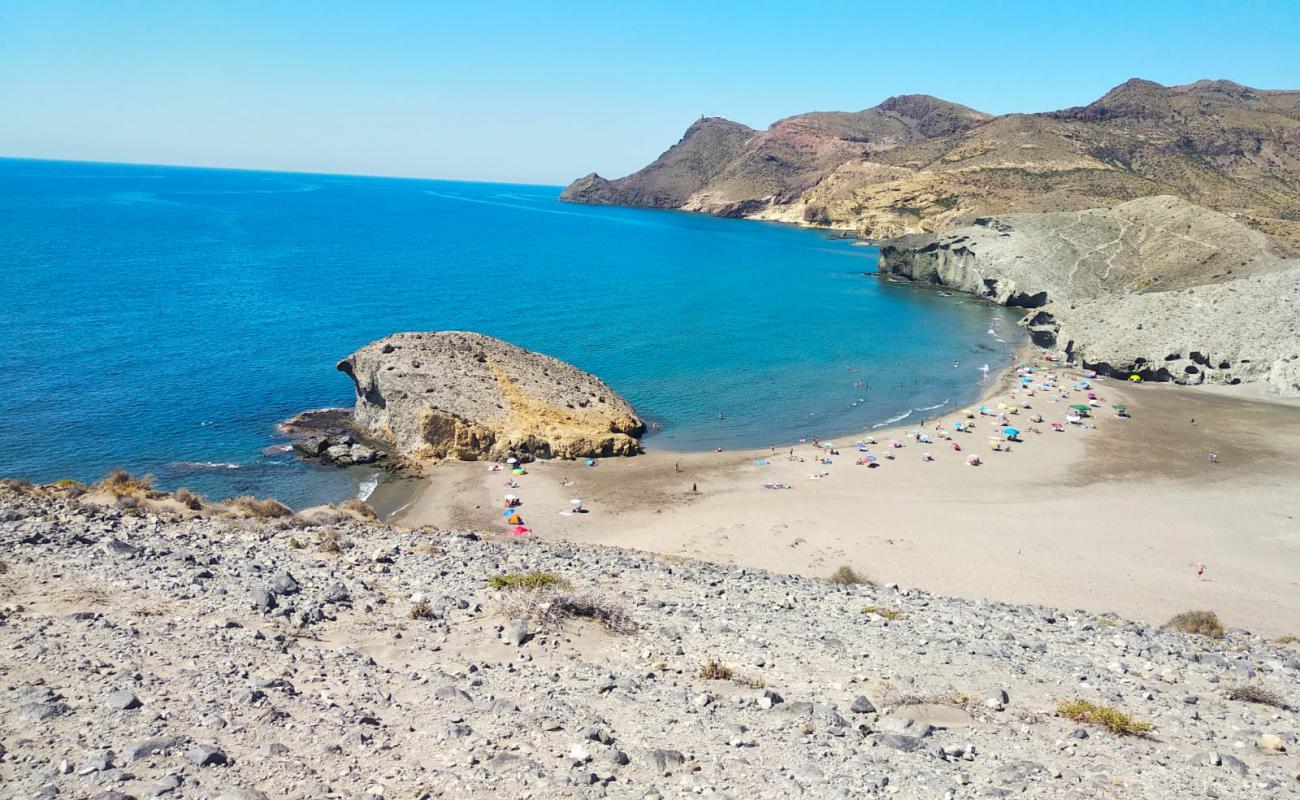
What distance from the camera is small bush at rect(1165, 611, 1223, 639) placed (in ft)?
67.9

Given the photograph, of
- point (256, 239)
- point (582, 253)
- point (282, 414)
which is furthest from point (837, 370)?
point (256, 239)

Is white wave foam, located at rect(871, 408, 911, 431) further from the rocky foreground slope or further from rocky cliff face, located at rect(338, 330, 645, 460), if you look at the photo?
the rocky foreground slope

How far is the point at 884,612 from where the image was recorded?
19.0m

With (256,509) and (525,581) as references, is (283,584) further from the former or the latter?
(256,509)

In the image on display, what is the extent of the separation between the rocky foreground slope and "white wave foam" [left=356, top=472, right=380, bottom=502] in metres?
15.6

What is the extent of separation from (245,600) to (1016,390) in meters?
56.4

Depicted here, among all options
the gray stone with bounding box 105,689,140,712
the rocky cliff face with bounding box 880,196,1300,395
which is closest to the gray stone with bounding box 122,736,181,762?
the gray stone with bounding box 105,689,140,712

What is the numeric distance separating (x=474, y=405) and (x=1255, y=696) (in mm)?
34845

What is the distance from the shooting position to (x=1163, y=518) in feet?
113

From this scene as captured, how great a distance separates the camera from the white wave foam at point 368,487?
117ft

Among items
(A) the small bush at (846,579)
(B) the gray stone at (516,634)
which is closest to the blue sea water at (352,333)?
(A) the small bush at (846,579)

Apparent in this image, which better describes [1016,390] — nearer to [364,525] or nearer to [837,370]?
[837,370]

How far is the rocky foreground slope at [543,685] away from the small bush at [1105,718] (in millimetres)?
100

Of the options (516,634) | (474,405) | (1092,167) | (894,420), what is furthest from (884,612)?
(1092,167)
